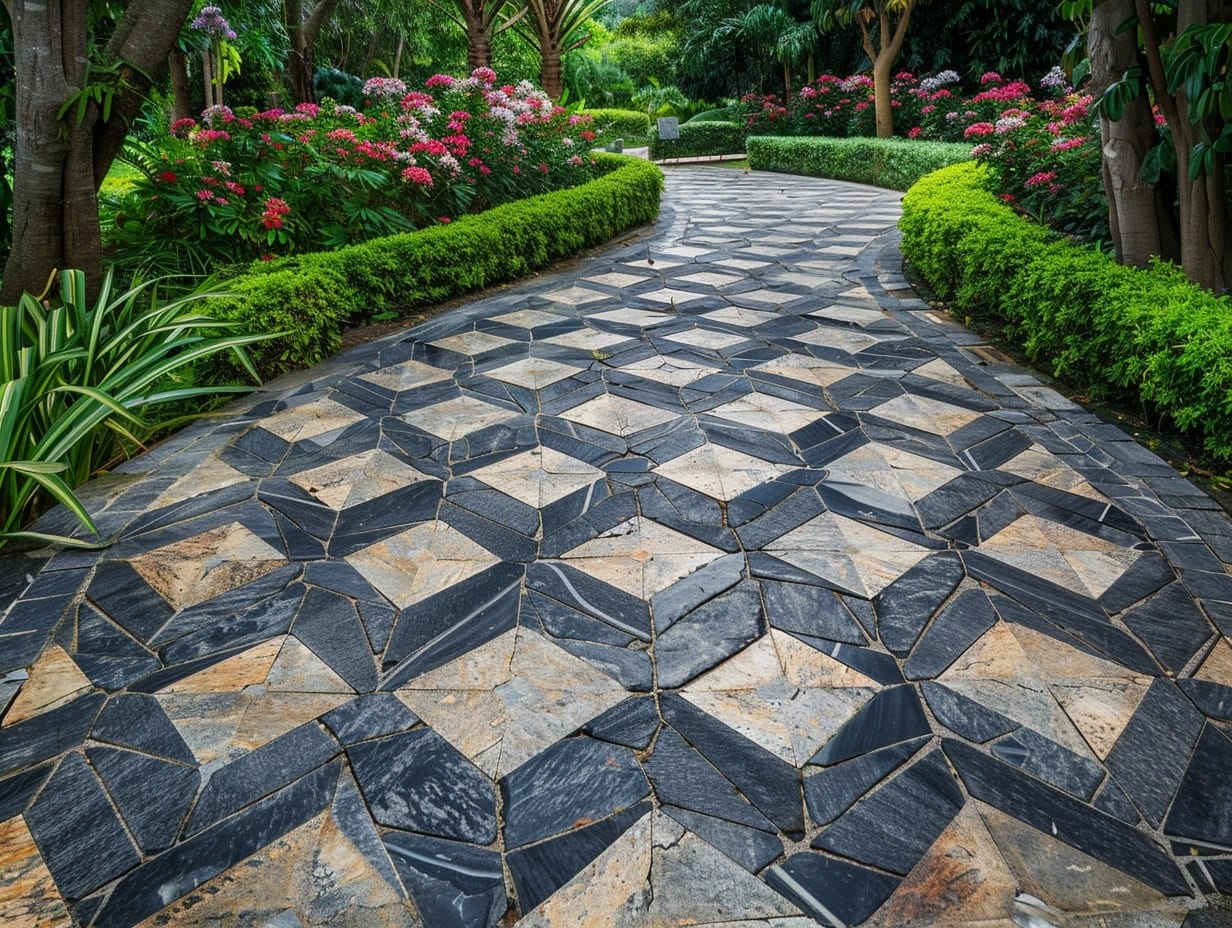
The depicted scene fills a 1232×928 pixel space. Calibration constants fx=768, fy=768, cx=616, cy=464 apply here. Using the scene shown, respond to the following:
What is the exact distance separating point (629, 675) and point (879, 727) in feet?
1.91

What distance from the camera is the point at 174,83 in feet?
24.3

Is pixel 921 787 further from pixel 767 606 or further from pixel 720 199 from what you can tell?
pixel 720 199

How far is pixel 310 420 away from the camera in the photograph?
3387mm

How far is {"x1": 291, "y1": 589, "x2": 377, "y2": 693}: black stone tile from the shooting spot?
1.90 m

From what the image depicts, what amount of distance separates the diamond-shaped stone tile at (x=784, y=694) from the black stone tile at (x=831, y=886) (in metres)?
0.24

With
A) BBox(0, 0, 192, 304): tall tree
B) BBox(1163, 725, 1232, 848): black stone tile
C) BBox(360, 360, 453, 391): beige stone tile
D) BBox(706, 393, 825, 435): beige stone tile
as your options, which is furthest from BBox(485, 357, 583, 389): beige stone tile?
BBox(1163, 725, 1232, 848): black stone tile

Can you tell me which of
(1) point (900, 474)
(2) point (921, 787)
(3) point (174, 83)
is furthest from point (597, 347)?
(3) point (174, 83)

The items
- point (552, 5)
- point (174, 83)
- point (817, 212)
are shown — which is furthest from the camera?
point (552, 5)

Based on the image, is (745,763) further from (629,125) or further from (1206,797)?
(629,125)

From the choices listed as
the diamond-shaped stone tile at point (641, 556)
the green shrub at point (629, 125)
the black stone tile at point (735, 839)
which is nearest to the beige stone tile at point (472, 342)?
the diamond-shaped stone tile at point (641, 556)

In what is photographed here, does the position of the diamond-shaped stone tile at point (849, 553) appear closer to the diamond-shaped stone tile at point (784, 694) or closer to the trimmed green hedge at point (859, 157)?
the diamond-shaped stone tile at point (784, 694)

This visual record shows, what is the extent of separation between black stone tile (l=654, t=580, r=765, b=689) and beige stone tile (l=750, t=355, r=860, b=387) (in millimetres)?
1840

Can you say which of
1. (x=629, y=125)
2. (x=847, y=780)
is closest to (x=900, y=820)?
(x=847, y=780)

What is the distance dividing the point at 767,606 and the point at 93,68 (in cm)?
398
